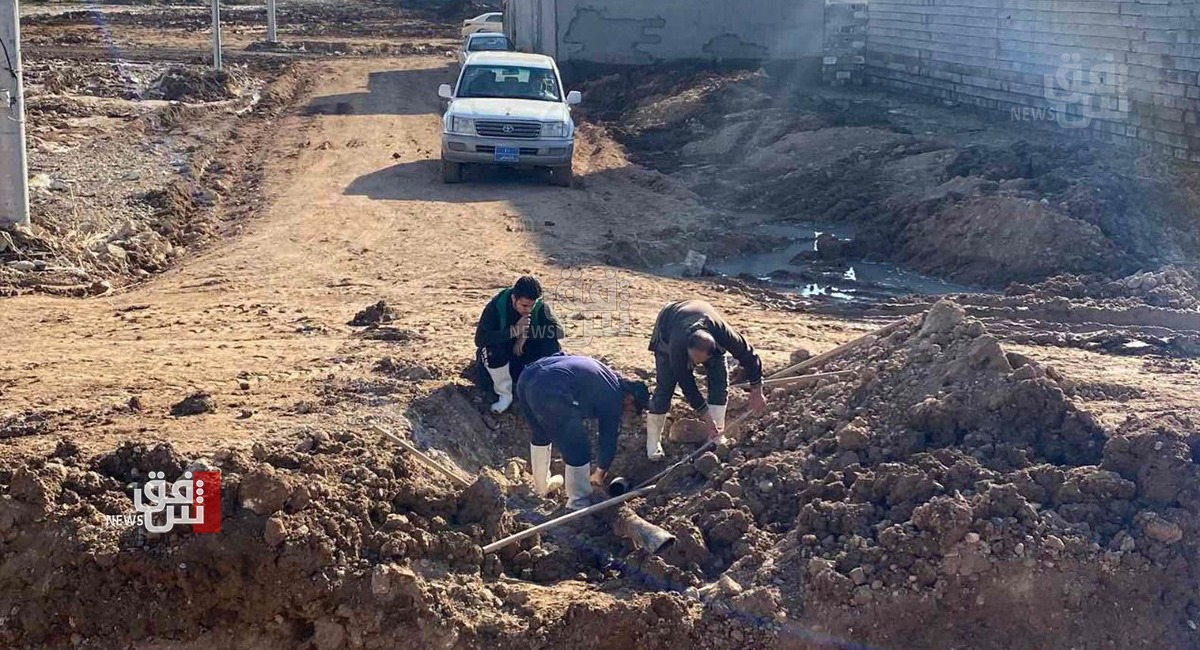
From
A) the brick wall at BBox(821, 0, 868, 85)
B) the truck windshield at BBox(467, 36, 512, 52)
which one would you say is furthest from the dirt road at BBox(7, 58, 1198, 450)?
the brick wall at BBox(821, 0, 868, 85)

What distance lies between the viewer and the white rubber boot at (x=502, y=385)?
9.58 meters

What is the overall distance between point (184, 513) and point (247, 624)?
0.67 meters

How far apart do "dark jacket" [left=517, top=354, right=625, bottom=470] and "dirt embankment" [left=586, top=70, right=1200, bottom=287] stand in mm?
7083

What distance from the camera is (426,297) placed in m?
12.9

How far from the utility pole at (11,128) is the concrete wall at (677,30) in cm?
1694

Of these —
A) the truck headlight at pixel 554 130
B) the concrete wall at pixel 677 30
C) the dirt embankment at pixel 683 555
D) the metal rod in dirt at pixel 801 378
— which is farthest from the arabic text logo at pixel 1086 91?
the dirt embankment at pixel 683 555

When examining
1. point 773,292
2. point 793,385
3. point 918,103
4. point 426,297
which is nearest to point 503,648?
point 793,385

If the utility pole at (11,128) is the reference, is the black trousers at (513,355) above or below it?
below

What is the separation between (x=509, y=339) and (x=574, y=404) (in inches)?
52.6

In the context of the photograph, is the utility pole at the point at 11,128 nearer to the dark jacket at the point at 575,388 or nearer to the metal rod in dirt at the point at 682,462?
the dark jacket at the point at 575,388

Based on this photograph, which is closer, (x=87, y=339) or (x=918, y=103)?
(x=87, y=339)

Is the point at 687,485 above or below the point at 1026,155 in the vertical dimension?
Answer: below

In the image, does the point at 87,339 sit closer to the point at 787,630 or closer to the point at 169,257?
the point at 169,257

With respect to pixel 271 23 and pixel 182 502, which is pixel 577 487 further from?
pixel 271 23
